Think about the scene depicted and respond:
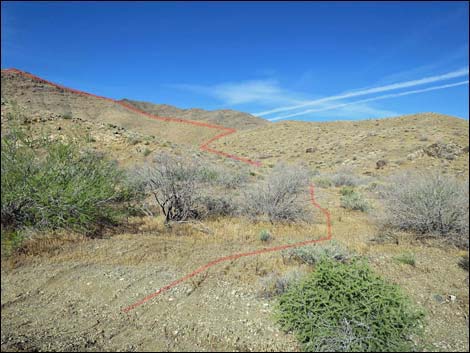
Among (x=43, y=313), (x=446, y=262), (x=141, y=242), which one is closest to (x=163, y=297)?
(x=43, y=313)

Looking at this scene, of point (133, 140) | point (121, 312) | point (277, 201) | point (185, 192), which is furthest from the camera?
point (133, 140)

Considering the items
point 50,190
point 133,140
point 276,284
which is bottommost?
point 276,284

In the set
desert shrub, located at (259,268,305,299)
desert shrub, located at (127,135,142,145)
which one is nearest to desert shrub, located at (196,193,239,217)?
desert shrub, located at (259,268,305,299)

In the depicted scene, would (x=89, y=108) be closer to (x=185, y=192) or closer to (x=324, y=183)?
(x=324, y=183)

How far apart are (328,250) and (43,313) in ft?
16.1

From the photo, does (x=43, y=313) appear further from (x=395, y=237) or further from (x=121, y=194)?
(x=395, y=237)

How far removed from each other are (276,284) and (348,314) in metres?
1.43

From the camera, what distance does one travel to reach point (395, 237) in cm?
725

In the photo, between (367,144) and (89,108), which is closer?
(367,144)

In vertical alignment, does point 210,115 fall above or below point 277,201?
above

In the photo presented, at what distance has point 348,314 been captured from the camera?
3127 millimetres

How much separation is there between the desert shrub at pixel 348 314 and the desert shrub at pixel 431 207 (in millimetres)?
4426

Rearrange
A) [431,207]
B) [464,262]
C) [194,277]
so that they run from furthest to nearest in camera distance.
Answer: [431,207] → [464,262] → [194,277]

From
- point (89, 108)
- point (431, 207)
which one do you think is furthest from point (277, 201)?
point (89, 108)
